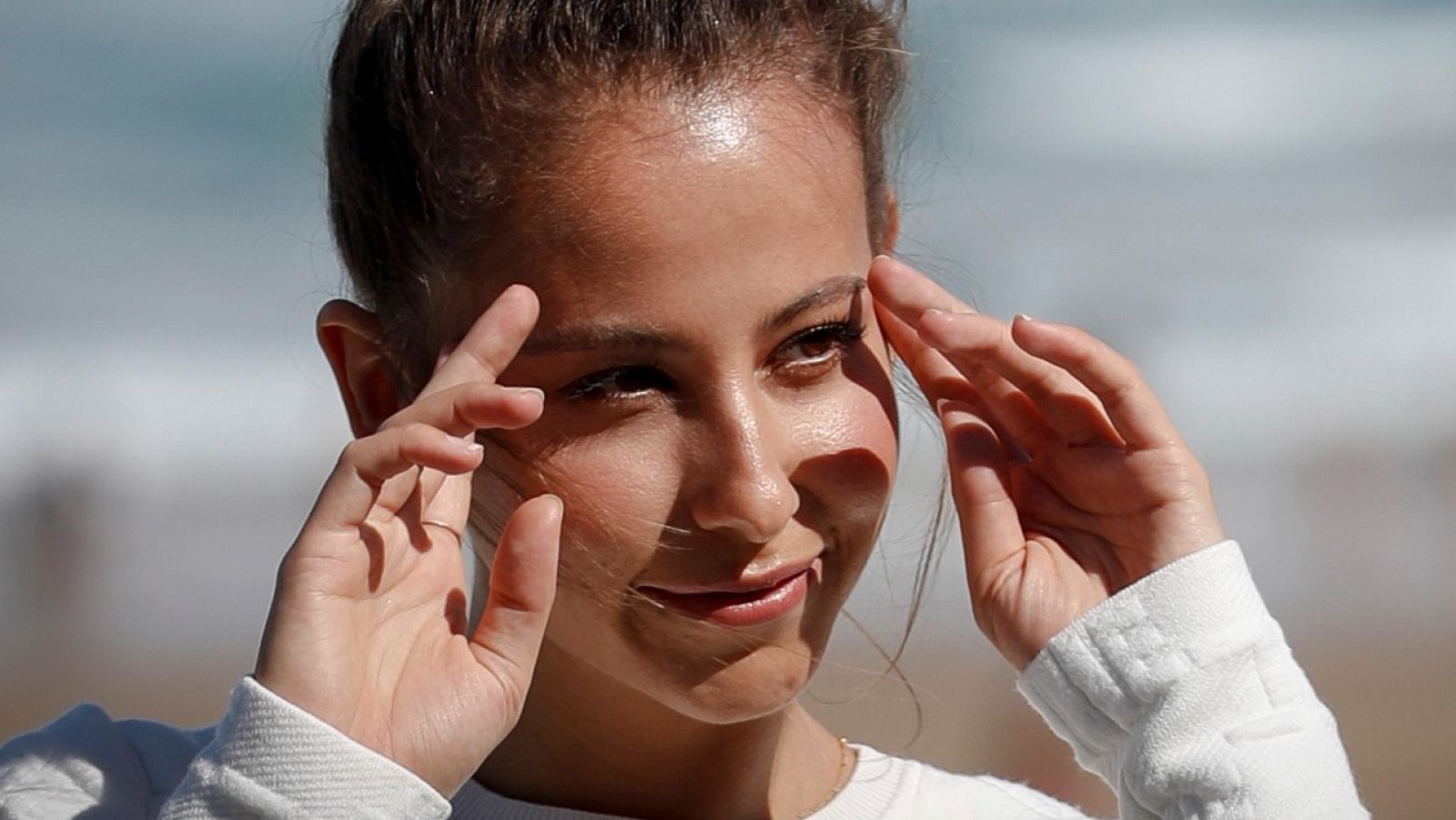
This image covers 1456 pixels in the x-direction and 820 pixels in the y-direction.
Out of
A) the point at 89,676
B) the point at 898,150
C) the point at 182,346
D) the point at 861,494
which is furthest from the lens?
the point at 182,346

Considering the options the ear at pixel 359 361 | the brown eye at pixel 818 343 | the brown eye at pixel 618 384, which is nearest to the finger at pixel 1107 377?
the brown eye at pixel 818 343

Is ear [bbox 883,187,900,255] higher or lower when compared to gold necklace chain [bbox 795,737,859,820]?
higher

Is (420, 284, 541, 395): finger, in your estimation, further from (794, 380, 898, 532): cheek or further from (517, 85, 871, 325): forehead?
(794, 380, 898, 532): cheek

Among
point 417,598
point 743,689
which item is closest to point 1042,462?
point 743,689

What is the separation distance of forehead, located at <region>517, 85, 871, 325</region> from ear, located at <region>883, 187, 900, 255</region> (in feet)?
1.20

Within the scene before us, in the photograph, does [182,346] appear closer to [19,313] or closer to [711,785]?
[19,313]

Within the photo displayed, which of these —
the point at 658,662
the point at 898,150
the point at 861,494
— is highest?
the point at 898,150

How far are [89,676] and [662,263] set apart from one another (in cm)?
625

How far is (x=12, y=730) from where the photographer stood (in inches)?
269

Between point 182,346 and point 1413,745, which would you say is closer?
point 1413,745

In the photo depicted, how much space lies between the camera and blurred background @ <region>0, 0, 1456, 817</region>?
Answer: 7.49m

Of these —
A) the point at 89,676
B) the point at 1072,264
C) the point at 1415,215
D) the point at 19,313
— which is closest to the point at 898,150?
the point at 89,676

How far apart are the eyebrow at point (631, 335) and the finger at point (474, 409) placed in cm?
13

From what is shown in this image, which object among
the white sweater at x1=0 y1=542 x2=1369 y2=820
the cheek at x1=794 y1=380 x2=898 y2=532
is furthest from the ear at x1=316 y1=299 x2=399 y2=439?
the cheek at x1=794 y1=380 x2=898 y2=532
